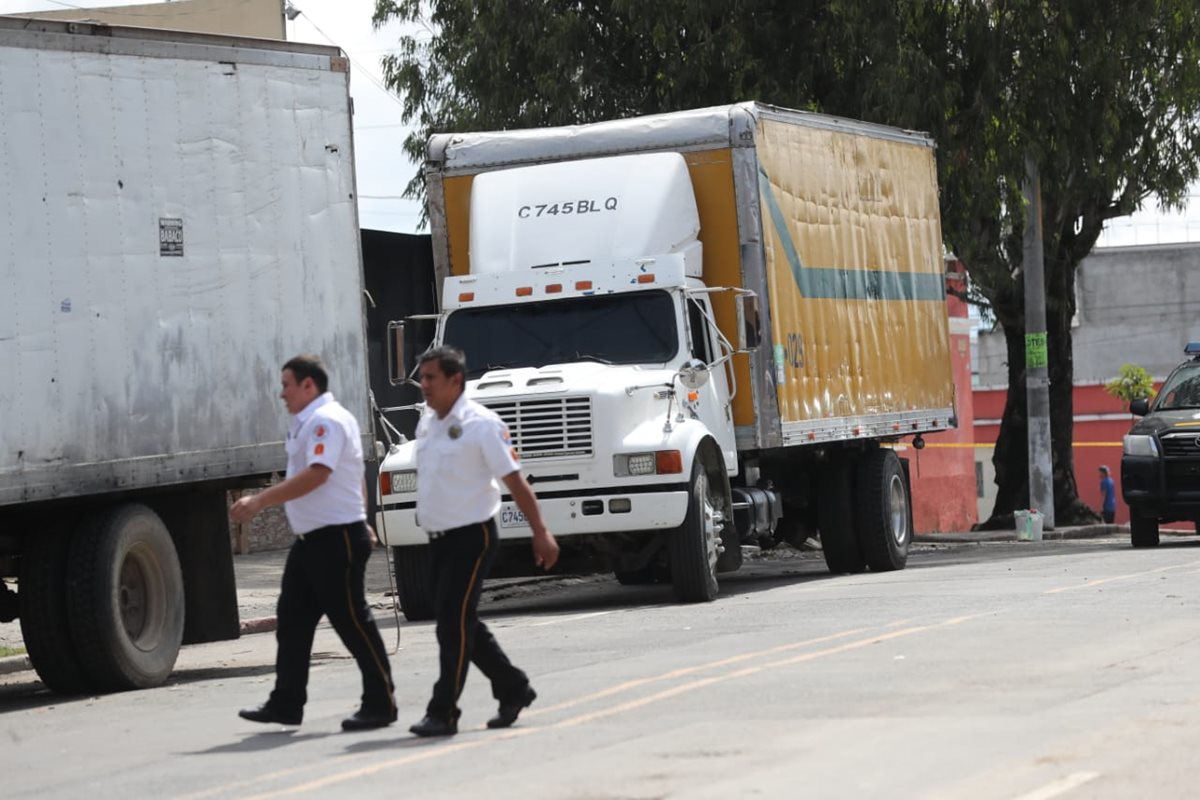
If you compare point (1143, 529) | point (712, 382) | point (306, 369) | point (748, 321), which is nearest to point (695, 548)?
point (712, 382)

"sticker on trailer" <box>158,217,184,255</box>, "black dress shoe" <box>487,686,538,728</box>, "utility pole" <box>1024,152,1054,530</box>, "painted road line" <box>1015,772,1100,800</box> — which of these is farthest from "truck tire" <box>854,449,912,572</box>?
"painted road line" <box>1015,772,1100,800</box>

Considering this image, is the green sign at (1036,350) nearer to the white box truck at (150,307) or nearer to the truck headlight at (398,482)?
the truck headlight at (398,482)

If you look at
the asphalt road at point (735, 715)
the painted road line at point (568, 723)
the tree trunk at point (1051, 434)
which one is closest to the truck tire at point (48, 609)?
the asphalt road at point (735, 715)

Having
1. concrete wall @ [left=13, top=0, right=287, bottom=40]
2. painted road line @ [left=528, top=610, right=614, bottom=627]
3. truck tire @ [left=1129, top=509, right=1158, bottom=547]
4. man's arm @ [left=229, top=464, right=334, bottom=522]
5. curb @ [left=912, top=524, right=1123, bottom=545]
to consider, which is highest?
concrete wall @ [left=13, top=0, right=287, bottom=40]

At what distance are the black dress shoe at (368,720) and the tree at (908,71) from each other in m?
17.2

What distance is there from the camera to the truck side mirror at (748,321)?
17.8 metres

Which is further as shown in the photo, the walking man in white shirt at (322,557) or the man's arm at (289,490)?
the walking man in white shirt at (322,557)

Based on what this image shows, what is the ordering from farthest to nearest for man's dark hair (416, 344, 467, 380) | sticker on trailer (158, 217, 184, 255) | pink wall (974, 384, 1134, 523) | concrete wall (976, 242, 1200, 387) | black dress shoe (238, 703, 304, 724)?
concrete wall (976, 242, 1200, 387)
pink wall (974, 384, 1134, 523)
sticker on trailer (158, 217, 184, 255)
black dress shoe (238, 703, 304, 724)
man's dark hair (416, 344, 467, 380)

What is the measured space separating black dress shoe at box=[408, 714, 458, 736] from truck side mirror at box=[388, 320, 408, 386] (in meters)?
8.48

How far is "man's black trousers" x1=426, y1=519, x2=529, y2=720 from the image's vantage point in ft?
31.5

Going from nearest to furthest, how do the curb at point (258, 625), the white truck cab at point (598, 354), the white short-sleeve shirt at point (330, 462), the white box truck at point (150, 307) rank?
the white short-sleeve shirt at point (330, 462) < the white box truck at point (150, 307) < the white truck cab at point (598, 354) < the curb at point (258, 625)

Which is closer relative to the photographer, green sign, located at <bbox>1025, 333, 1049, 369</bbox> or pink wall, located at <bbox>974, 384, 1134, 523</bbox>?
green sign, located at <bbox>1025, 333, 1049, 369</bbox>

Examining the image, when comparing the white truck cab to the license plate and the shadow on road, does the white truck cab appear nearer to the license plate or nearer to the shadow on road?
the license plate

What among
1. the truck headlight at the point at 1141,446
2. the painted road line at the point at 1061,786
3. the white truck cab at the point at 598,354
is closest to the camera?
the painted road line at the point at 1061,786
